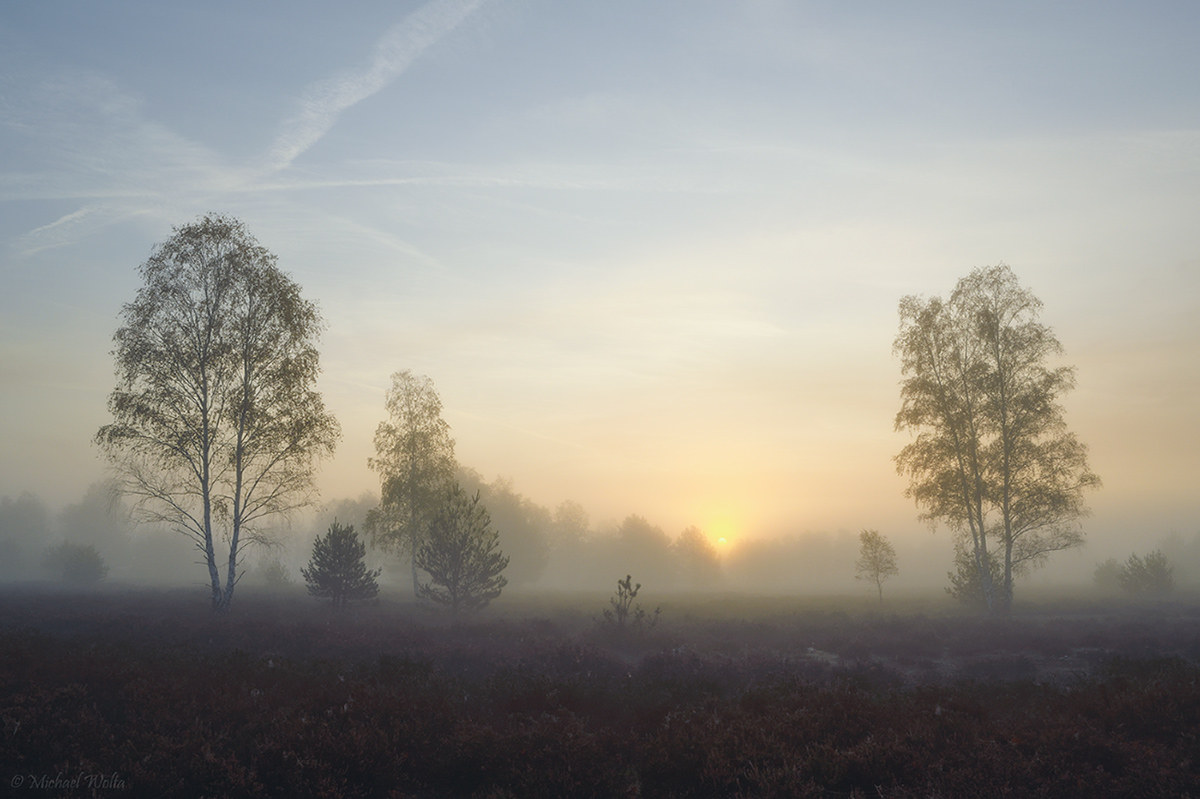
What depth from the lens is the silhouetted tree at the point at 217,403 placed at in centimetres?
1961

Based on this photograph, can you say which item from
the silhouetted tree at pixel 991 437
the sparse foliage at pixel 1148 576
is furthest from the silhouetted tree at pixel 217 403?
the sparse foliage at pixel 1148 576

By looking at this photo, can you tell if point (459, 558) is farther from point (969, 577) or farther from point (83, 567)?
point (83, 567)

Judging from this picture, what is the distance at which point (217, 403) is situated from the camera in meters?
20.6

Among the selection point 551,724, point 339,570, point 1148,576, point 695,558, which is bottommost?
point 695,558

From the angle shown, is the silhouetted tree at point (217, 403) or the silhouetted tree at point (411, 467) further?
the silhouetted tree at point (411, 467)

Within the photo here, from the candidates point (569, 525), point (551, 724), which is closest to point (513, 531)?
point (569, 525)

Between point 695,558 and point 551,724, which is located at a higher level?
point 551,724

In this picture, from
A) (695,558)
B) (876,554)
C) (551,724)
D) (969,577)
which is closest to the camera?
(551,724)

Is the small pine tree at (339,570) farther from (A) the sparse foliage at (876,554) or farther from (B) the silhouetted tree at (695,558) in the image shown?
(B) the silhouetted tree at (695,558)

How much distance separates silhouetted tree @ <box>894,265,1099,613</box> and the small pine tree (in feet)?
83.7

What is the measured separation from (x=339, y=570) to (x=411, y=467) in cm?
963

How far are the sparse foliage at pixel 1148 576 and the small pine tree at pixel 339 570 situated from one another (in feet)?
163

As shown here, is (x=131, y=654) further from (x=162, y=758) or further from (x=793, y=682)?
(x=793, y=682)

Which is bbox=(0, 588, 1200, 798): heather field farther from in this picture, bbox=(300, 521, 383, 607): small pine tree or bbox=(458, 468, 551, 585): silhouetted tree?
bbox=(458, 468, 551, 585): silhouetted tree
